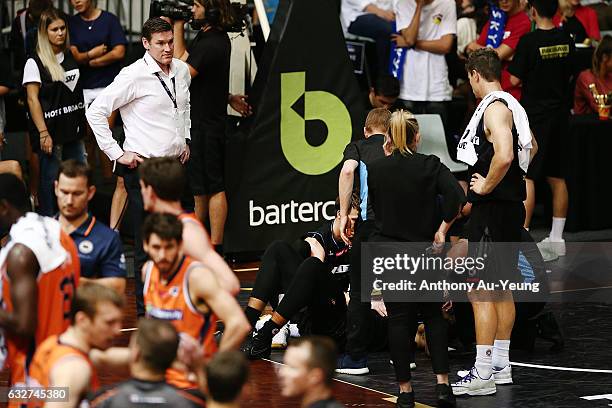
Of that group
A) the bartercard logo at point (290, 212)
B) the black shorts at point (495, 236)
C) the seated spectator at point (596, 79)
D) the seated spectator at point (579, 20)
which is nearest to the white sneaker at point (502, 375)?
the black shorts at point (495, 236)

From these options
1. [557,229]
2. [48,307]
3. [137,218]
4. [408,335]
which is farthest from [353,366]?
[557,229]

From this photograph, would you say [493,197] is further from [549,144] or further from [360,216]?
[549,144]

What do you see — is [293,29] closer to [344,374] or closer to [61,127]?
[61,127]

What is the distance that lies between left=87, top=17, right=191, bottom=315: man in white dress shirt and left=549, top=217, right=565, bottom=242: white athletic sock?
437 centimetres

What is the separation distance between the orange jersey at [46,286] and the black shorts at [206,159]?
5.74m

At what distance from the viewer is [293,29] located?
12.2m

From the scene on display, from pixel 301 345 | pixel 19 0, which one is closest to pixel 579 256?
pixel 19 0

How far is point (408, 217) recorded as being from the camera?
8008mm

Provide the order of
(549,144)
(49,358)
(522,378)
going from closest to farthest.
Answer: (49,358), (522,378), (549,144)

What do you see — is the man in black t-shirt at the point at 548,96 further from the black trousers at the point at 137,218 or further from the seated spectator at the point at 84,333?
the seated spectator at the point at 84,333

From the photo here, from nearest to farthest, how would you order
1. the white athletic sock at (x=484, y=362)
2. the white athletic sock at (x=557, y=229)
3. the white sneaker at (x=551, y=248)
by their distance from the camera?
the white athletic sock at (x=484, y=362) < the white sneaker at (x=551, y=248) < the white athletic sock at (x=557, y=229)

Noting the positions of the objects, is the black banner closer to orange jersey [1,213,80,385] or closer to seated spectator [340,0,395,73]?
seated spectator [340,0,395,73]

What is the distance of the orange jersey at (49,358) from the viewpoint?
5355mm

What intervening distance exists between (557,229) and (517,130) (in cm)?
441
